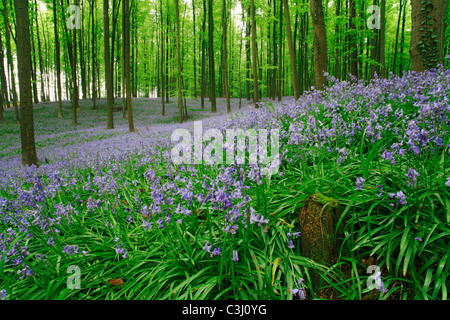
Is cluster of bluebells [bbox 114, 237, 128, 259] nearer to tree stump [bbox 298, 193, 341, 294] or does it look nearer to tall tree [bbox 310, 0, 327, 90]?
tree stump [bbox 298, 193, 341, 294]

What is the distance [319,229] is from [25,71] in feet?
29.4

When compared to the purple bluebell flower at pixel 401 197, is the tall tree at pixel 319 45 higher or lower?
higher

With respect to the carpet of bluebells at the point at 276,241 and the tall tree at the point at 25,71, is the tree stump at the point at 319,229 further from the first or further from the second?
the tall tree at the point at 25,71

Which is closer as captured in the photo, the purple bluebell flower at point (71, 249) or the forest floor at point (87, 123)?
the purple bluebell flower at point (71, 249)

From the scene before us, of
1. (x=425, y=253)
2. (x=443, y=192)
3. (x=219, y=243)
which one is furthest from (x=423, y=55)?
(x=219, y=243)

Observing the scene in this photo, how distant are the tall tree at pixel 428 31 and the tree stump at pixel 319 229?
5218 millimetres

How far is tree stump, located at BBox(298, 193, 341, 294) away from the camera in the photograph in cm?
208

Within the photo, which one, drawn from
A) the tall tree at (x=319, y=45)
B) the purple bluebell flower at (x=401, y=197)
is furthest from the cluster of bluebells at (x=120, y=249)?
the tall tree at (x=319, y=45)

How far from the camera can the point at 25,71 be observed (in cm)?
704

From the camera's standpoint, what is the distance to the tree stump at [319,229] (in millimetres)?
2076

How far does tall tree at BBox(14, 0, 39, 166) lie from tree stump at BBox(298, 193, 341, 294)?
8.68 metres

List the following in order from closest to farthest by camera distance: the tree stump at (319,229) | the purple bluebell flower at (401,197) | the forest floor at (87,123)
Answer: the purple bluebell flower at (401,197), the tree stump at (319,229), the forest floor at (87,123)

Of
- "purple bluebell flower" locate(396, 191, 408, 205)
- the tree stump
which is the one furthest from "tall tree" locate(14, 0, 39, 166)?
"purple bluebell flower" locate(396, 191, 408, 205)
